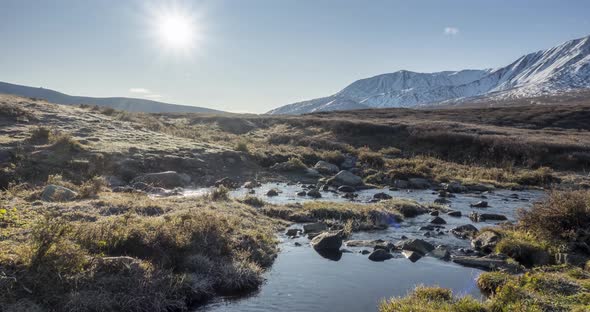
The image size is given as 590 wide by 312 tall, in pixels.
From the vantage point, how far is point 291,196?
27016 millimetres

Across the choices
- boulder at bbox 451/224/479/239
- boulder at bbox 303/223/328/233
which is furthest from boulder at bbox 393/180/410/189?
boulder at bbox 303/223/328/233

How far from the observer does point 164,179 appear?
27.9 metres

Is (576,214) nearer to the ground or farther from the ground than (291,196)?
farther from the ground

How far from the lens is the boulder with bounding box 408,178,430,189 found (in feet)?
104

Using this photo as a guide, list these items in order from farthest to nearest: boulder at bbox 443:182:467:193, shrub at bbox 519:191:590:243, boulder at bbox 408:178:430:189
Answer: boulder at bbox 408:178:430:189
boulder at bbox 443:182:467:193
shrub at bbox 519:191:590:243

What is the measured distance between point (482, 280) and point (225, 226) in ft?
28.0

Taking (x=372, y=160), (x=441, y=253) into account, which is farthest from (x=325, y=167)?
(x=441, y=253)

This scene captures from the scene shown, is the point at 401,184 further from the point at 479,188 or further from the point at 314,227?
the point at 314,227

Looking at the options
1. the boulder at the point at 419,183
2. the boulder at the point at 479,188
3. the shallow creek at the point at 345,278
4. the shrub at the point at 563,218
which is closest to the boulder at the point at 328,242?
the shallow creek at the point at 345,278

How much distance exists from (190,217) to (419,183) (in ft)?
70.8

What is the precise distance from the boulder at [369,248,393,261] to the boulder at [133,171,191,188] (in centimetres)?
1591

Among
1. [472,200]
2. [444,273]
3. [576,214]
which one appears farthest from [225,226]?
[472,200]

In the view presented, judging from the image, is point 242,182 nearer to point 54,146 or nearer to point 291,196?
point 291,196

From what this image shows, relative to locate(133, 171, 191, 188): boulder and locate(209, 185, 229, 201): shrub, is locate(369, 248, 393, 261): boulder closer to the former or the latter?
locate(209, 185, 229, 201): shrub
